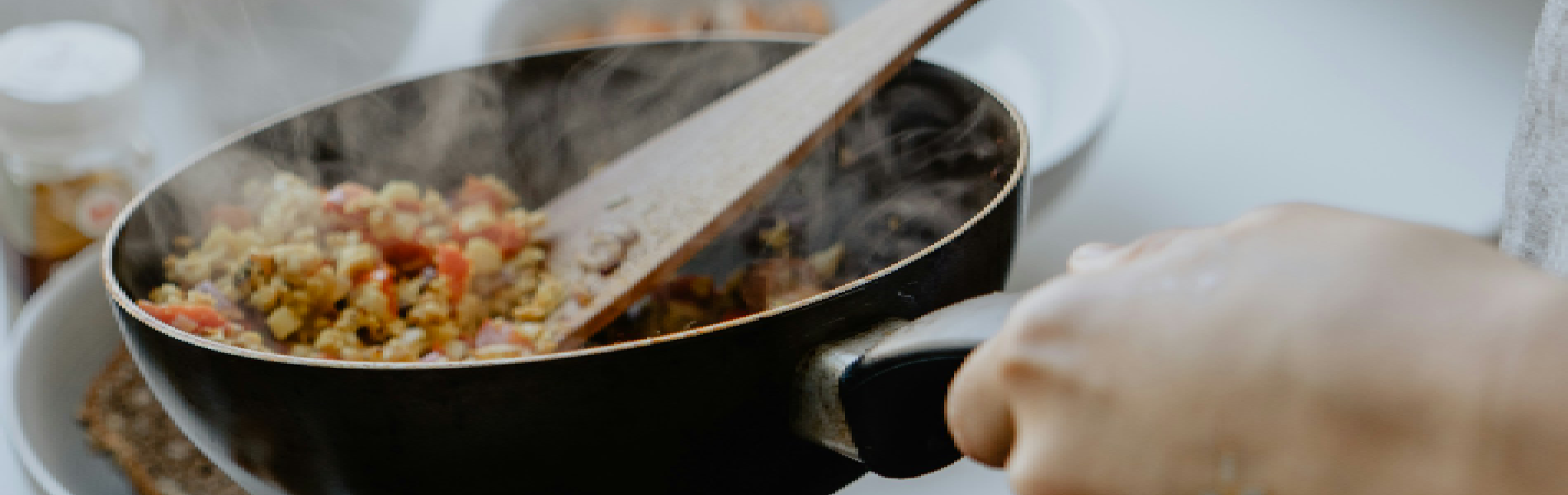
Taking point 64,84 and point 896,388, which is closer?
point 896,388

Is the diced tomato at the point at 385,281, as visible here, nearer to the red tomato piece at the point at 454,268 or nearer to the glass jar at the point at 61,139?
the red tomato piece at the point at 454,268

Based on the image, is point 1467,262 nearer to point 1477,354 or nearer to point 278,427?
point 1477,354

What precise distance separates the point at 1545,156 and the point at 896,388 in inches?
10.0

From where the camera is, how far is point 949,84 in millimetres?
610

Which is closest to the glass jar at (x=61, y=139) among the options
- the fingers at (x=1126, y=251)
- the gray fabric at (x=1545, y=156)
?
the fingers at (x=1126, y=251)

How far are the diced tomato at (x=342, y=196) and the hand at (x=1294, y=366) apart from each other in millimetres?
443

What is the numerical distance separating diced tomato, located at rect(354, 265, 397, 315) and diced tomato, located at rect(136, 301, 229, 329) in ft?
0.23

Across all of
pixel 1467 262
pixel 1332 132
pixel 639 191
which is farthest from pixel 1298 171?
pixel 1467 262

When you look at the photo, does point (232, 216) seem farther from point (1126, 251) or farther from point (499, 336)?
point (1126, 251)

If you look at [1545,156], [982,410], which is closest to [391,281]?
[982,410]

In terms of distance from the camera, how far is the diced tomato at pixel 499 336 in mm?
496

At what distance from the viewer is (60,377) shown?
1.70ft

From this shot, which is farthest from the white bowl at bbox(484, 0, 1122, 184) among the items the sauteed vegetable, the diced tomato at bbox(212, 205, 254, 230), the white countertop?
A: the diced tomato at bbox(212, 205, 254, 230)

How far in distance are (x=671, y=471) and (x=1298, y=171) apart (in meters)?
0.54
